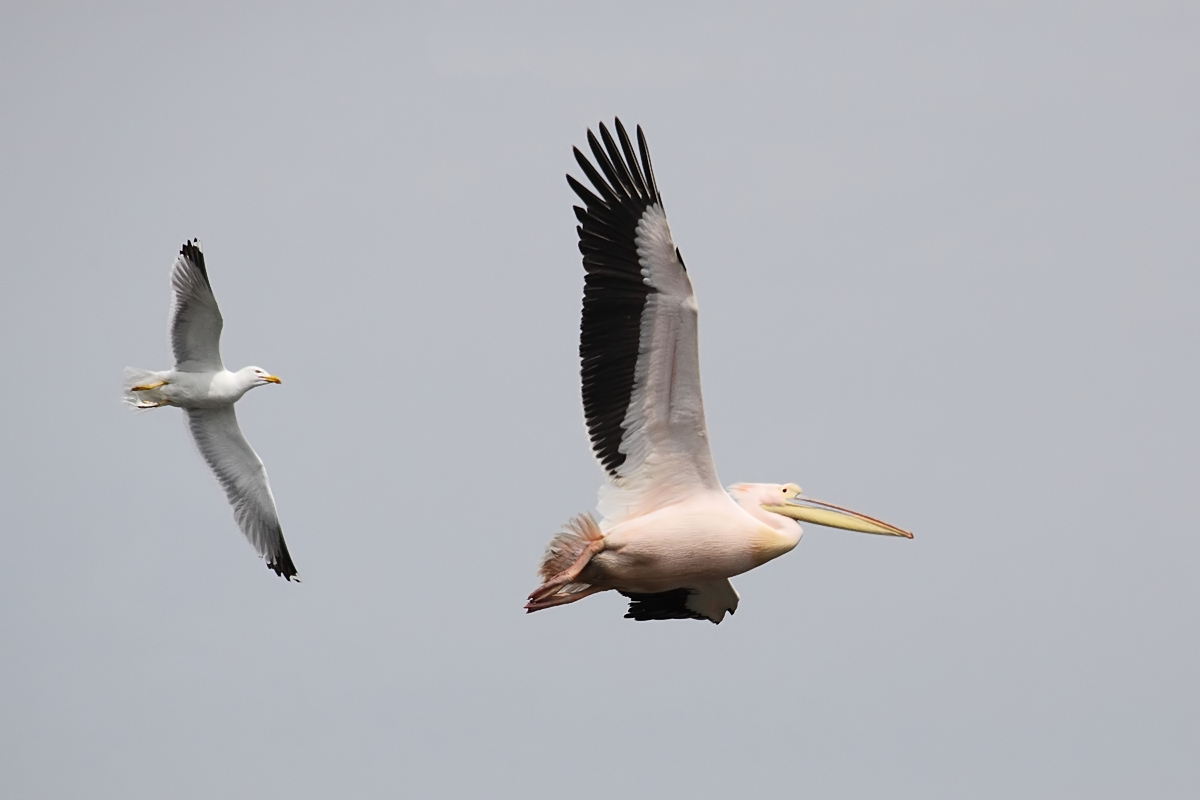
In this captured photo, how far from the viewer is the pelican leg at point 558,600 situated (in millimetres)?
12680

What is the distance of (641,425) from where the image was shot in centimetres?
1291

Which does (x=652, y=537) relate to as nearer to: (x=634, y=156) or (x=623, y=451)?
(x=623, y=451)

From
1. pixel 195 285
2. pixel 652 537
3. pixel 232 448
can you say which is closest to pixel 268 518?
pixel 232 448

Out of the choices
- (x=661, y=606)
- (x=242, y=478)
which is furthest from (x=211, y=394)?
(x=661, y=606)

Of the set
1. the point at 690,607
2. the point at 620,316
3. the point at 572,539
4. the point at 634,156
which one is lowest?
the point at 690,607

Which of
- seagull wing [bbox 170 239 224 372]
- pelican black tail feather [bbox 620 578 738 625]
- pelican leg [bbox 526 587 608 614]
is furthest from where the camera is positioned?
seagull wing [bbox 170 239 224 372]

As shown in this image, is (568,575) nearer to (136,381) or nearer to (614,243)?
(614,243)

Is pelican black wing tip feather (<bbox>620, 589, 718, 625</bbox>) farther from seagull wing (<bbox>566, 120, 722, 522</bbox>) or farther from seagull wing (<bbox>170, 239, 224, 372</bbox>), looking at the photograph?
seagull wing (<bbox>170, 239, 224, 372</bbox>)

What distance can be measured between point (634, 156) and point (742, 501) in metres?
3.44

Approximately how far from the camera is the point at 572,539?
42.5ft

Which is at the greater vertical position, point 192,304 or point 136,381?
point 192,304

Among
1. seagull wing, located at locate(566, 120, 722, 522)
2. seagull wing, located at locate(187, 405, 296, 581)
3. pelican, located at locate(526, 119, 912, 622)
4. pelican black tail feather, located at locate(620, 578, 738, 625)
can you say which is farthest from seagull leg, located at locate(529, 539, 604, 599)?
seagull wing, located at locate(187, 405, 296, 581)

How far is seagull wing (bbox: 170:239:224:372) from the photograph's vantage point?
18125 millimetres

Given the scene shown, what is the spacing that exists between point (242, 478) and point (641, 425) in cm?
817
